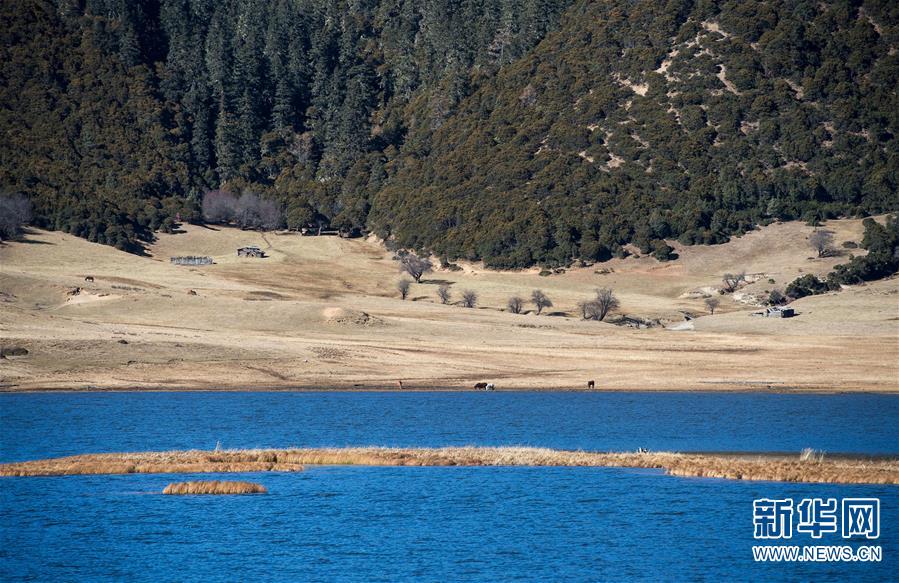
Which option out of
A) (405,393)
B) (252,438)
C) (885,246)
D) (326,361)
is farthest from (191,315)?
(885,246)

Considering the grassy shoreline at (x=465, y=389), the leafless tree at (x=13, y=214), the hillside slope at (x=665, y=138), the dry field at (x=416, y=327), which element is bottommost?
the grassy shoreline at (x=465, y=389)

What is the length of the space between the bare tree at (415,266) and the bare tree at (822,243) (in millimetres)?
48481

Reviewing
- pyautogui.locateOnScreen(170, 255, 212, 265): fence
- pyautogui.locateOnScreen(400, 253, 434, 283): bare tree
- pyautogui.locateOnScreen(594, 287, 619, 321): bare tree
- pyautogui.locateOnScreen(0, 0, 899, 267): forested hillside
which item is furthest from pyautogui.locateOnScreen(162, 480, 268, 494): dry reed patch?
pyautogui.locateOnScreen(0, 0, 899, 267): forested hillside

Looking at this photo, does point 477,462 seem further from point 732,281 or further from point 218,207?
point 218,207

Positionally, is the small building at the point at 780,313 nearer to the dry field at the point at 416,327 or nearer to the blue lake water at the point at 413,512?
the dry field at the point at 416,327

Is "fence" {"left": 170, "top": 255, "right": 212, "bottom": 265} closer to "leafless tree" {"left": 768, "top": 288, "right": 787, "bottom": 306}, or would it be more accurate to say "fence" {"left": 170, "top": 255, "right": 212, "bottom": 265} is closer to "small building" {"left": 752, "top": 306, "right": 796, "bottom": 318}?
"leafless tree" {"left": 768, "top": 288, "right": 787, "bottom": 306}

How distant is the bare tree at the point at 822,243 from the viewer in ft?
471

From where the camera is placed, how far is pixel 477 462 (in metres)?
49.1

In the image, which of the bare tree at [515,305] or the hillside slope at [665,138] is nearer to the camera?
the bare tree at [515,305]

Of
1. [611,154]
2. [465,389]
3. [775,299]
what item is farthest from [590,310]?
[611,154]

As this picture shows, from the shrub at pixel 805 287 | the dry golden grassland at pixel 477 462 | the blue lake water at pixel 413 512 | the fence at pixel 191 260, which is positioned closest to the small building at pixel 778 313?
the shrub at pixel 805 287

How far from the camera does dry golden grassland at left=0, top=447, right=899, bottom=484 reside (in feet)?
149

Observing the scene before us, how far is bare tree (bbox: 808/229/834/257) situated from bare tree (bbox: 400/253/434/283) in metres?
48.5

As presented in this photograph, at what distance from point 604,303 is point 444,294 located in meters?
19.1
